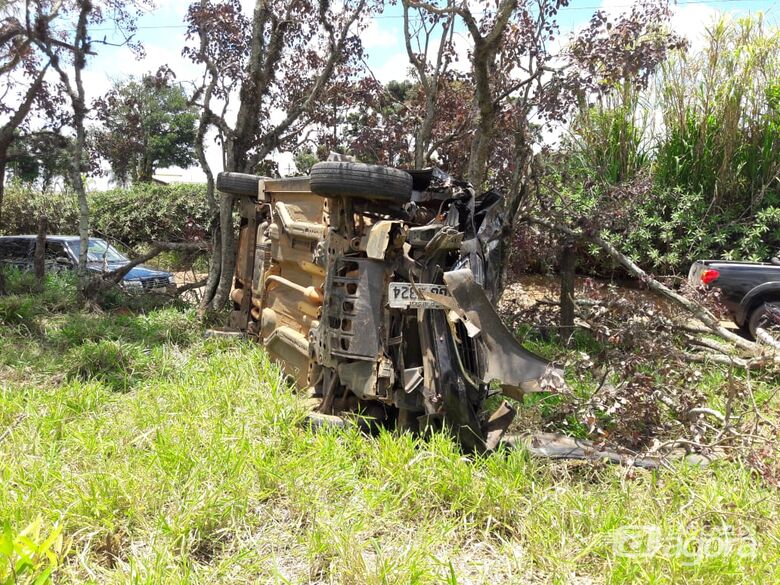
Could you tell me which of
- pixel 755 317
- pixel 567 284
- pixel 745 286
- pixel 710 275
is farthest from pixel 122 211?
pixel 755 317

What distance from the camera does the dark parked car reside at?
9.97 m

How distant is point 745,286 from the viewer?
8.05 meters

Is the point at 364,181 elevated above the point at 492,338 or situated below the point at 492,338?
above

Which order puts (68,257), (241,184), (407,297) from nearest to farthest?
(407,297)
(241,184)
(68,257)

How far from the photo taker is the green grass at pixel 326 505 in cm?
253

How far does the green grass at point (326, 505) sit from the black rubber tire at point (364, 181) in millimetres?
1510

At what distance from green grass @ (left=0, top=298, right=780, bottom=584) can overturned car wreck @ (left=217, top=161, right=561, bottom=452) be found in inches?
12.2

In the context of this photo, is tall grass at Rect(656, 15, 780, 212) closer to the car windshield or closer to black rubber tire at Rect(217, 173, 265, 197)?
black rubber tire at Rect(217, 173, 265, 197)

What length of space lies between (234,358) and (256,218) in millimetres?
1659

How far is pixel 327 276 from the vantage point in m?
4.04

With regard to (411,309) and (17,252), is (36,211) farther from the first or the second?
(411,309)

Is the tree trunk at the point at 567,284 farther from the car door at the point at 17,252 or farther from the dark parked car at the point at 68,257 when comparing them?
the car door at the point at 17,252

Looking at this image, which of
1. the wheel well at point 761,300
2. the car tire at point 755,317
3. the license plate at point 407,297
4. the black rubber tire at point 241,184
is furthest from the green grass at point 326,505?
the wheel well at point 761,300

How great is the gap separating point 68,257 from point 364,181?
29.0 ft
